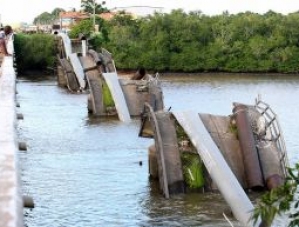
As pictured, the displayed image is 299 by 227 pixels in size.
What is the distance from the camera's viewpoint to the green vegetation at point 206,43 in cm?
6838

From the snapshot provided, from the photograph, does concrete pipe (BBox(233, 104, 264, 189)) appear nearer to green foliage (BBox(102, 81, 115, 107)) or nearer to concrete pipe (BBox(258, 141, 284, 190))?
concrete pipe (BBox(258, 141, 284, 190))

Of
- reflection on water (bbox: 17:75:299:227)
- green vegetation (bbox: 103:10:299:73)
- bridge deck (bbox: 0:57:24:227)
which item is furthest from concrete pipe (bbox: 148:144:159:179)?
green vegetation (bbox: 103:10:299:73)

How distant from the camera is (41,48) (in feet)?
175

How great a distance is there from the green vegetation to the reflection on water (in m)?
39.5

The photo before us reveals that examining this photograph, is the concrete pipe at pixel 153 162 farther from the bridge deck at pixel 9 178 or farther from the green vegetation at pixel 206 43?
the green vegetation at pixel 206 43

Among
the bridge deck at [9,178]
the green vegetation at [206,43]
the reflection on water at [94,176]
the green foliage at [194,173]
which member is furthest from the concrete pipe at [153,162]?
the green vegetation at [206,43]

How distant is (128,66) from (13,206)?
6380 cm

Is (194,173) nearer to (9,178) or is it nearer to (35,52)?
(9,178)

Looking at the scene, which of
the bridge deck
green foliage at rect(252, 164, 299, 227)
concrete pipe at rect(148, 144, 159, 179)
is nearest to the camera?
the bridge deck

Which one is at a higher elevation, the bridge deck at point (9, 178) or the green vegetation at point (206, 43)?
the bridge deck at point (9, 178)

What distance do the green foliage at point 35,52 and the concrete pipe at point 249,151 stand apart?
40672 millimetres

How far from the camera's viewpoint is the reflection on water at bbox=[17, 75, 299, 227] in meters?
10.9

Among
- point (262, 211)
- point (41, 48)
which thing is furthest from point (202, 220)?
point (41, 48)

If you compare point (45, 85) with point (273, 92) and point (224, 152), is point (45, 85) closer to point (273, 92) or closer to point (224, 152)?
point (273, 92)
